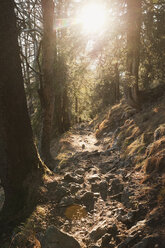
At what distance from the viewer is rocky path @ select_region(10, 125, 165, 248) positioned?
2844 millimetres

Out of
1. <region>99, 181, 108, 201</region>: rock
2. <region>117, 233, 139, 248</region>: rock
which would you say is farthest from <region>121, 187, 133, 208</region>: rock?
<region>117, 233, 139, 248</region>: rock

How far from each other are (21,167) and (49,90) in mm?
4363

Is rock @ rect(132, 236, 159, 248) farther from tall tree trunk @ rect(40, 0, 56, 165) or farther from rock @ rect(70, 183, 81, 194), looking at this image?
tall tree trunk @ rect(40, 0, 56, 165)

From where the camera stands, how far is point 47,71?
7.79m

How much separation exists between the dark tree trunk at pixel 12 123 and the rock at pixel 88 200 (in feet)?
3.46

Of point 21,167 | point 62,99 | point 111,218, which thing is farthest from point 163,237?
point 62,99

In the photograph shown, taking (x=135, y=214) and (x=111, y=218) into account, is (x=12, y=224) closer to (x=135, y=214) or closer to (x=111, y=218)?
(x=111, y=218)

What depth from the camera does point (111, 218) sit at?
354cm

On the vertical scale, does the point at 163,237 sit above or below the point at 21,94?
below

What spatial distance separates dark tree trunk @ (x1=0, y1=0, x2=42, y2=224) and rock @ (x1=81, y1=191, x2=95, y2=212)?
1.05 metres

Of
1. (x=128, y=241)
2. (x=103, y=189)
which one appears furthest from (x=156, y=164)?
(x=128, y=241)

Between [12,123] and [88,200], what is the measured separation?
6.96 feet

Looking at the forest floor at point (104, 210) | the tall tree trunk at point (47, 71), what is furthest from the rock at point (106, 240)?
the tall tree trunk at point (47, 71)

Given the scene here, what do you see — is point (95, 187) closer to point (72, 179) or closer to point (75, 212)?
point (72, 179)
